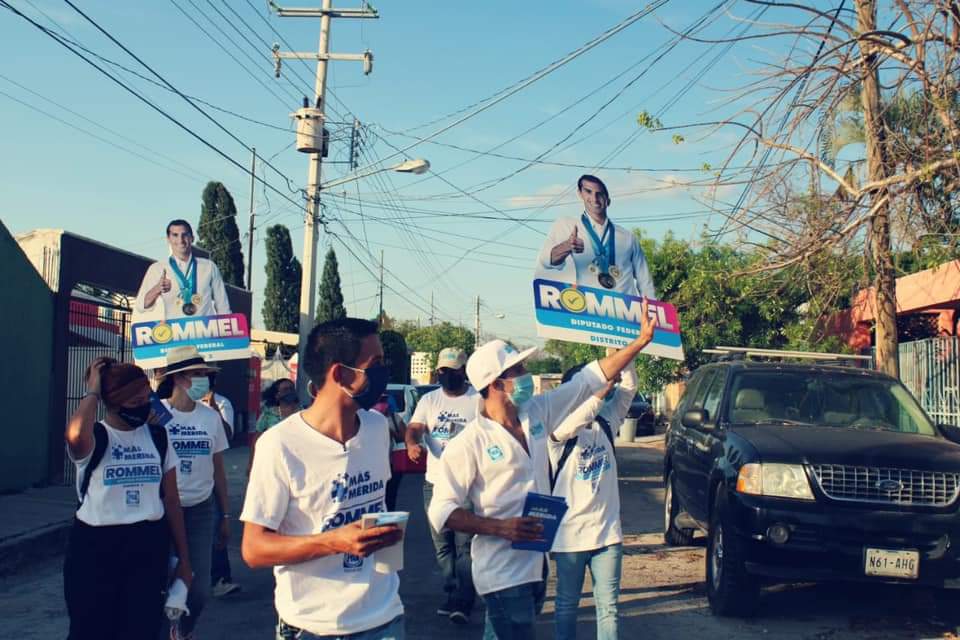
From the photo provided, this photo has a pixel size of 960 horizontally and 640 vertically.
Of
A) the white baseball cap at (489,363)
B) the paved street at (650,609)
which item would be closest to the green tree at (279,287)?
the paved street at (650,609)

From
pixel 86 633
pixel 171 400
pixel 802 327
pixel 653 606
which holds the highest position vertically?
pixel 802 327

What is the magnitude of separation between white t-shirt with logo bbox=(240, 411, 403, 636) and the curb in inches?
260

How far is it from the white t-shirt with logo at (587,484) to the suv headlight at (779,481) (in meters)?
1.95

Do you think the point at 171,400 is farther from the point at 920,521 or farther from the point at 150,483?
the point at 920,521

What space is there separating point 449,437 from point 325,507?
461 centimetres

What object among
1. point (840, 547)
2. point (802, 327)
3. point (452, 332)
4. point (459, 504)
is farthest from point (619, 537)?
point (452, 332)

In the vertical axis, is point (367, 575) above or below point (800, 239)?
below

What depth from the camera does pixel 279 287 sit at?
181 feet

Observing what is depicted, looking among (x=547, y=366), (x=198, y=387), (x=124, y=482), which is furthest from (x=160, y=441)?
(x=547, y=366)

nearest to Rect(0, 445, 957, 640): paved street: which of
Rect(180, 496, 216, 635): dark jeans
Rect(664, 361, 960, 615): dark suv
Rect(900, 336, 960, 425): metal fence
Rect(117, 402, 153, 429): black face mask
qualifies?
Rect(664, 361, 960, 615): dark suv

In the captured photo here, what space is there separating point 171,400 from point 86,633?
192 cm

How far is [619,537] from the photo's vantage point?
5.60m

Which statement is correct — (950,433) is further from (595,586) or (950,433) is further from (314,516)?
(314,516)

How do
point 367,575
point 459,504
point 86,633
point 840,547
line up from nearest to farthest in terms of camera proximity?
1. point 367,575
2. point 459,504
3. point 86,633
4. point 840,547
